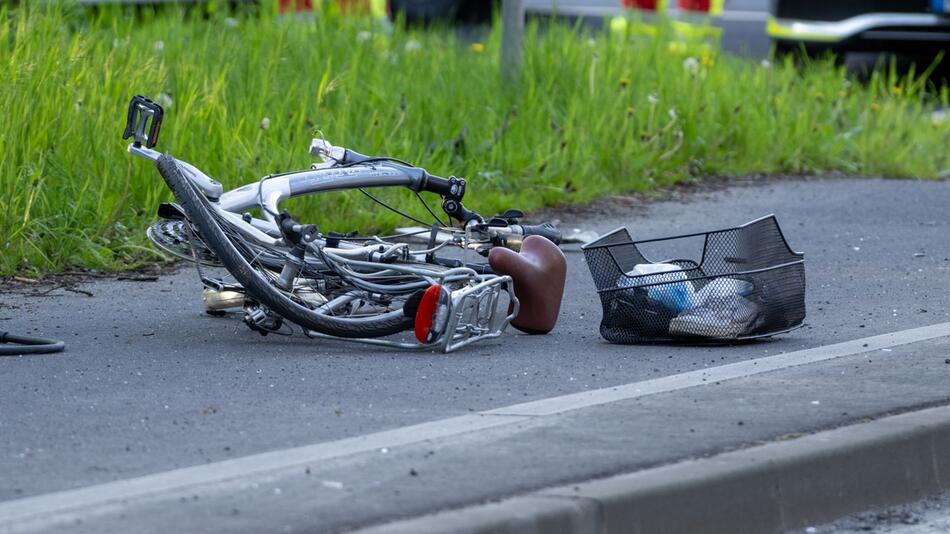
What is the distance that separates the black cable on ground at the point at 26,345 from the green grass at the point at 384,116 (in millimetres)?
1459

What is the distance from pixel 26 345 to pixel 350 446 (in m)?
1.83

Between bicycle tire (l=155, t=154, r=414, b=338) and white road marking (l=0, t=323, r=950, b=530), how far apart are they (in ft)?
3.05

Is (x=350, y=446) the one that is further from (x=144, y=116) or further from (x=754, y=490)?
(x=144, y=116)

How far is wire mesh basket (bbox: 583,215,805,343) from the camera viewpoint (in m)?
5.96

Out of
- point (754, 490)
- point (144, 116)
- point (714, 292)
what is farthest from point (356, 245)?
point (754, 490)

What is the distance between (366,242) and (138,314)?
103 cm

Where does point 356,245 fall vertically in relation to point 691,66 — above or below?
above

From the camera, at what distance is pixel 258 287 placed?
5699 millimetres

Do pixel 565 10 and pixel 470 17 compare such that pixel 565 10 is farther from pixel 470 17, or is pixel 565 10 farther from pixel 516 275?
pixel 516 275

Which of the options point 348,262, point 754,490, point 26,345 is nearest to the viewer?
point 754,490

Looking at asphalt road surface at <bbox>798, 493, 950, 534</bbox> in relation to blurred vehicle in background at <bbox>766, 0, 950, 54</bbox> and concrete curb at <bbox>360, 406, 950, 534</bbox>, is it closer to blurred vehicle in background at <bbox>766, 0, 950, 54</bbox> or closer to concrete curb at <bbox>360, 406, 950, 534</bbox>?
concrete curb at <bbox>360, 406, 950, 534</bbox>

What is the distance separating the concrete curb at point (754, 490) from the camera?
385 centimetres

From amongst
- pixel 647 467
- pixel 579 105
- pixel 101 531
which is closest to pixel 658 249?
pixel 579 105

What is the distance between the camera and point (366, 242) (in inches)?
246
